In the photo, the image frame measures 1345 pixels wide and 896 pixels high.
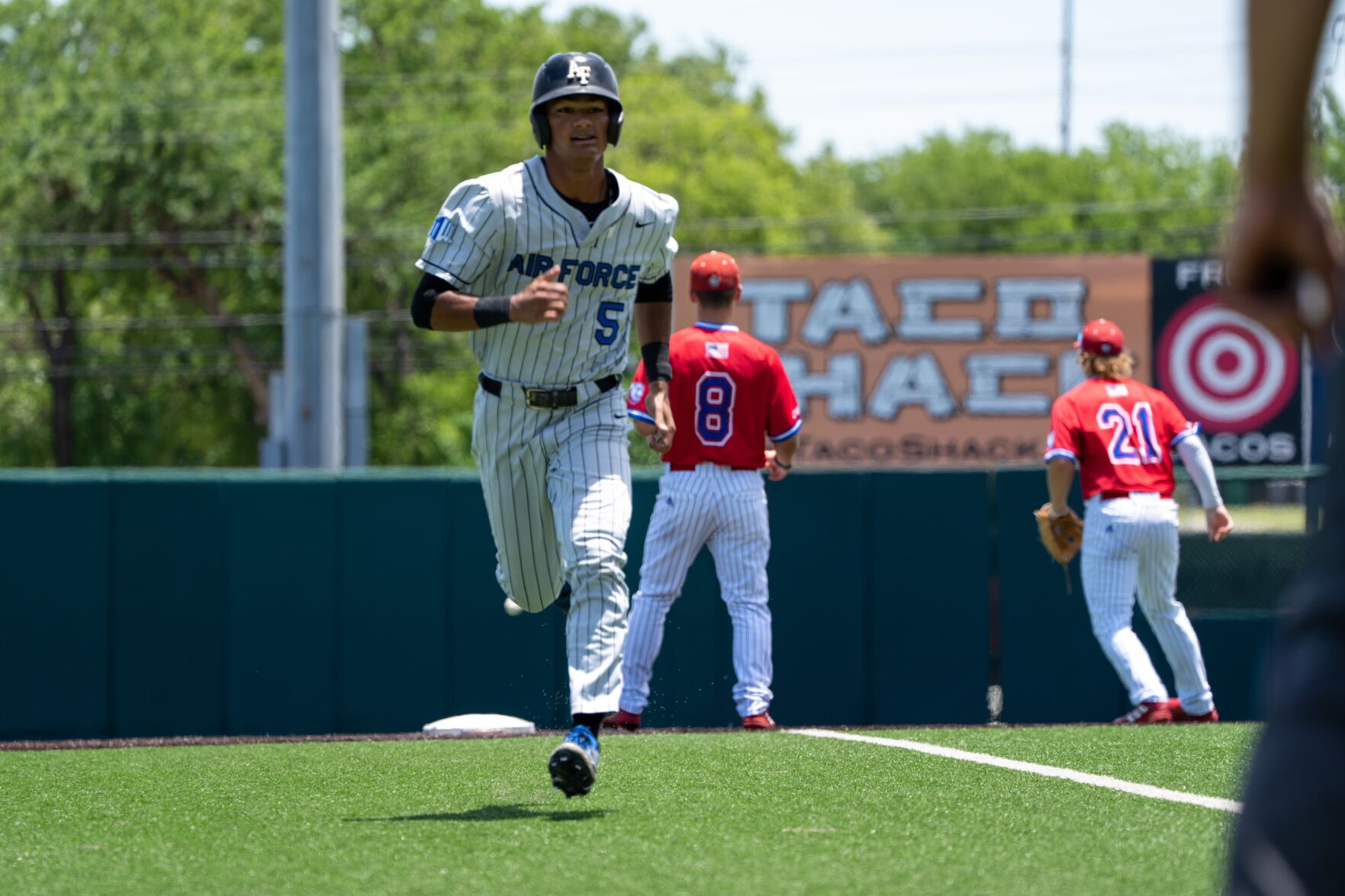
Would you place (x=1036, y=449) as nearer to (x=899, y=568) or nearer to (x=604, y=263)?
(x=899, y=568)

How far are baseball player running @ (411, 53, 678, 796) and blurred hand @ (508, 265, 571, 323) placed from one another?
0.54 feet

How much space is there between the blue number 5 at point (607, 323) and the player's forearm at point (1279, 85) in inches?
147

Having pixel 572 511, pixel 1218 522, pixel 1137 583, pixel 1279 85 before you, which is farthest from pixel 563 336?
pixel 1218 522

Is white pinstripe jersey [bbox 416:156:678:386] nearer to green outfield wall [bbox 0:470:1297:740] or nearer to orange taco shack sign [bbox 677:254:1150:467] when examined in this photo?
green outfield wall [bbox 0:470:1297:740]

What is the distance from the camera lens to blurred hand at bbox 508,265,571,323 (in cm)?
A: 482

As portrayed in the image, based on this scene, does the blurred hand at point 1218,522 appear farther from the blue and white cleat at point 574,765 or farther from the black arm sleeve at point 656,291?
the blue and white cleat at point 574,765

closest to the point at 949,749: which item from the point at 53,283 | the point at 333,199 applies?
the point at 333,199

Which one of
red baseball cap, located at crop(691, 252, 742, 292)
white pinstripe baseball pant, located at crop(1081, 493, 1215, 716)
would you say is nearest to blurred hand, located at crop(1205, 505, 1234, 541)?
white pinstripe baseball pant, located at crop(1081, 493, 1215, 716)

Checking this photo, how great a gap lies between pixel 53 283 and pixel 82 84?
17.7ft

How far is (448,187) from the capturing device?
4472cm

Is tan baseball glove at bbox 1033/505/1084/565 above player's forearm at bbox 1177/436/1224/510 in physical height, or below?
below

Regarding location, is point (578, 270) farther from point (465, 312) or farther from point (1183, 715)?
point (1183, 715)

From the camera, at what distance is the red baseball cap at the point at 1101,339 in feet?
29.7

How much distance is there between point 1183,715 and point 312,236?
7.88 m
